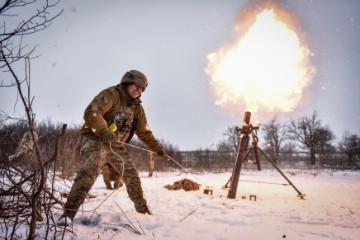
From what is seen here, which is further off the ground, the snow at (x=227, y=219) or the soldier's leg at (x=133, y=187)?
the soldier's leg at (x=133, y=187)

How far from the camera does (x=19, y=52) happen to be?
231 centimetres

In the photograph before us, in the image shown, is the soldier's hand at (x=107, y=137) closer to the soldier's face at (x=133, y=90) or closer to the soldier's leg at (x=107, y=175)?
the soldier's face at (x=133, y=90)

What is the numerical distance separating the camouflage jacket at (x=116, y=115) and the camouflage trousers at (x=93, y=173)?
0.16 metres

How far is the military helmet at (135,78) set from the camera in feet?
13.5

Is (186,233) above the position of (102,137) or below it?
below

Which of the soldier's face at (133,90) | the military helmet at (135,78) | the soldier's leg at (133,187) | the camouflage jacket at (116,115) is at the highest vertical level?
the military helmet at (135,78)

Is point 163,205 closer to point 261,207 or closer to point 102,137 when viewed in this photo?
point 261,207

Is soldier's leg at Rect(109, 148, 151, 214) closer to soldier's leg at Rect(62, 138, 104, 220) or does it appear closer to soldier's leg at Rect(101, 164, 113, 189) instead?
soldier's leg at Rect(62, 138, 104, 220)

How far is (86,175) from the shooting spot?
11.3 ft

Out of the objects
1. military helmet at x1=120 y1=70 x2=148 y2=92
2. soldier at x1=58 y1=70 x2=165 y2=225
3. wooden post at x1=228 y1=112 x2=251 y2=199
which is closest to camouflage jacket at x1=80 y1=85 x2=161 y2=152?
soldier at x1=58 y1=70 x2=165 y2=225

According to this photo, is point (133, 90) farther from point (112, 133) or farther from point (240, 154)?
point (240, 154)

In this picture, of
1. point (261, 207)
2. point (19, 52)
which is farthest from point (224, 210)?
point (19, 52)

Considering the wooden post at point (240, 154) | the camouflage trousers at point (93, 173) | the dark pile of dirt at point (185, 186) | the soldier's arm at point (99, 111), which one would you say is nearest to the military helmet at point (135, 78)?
the soldier's arm at point (99, 111)

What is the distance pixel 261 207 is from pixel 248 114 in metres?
2.58
